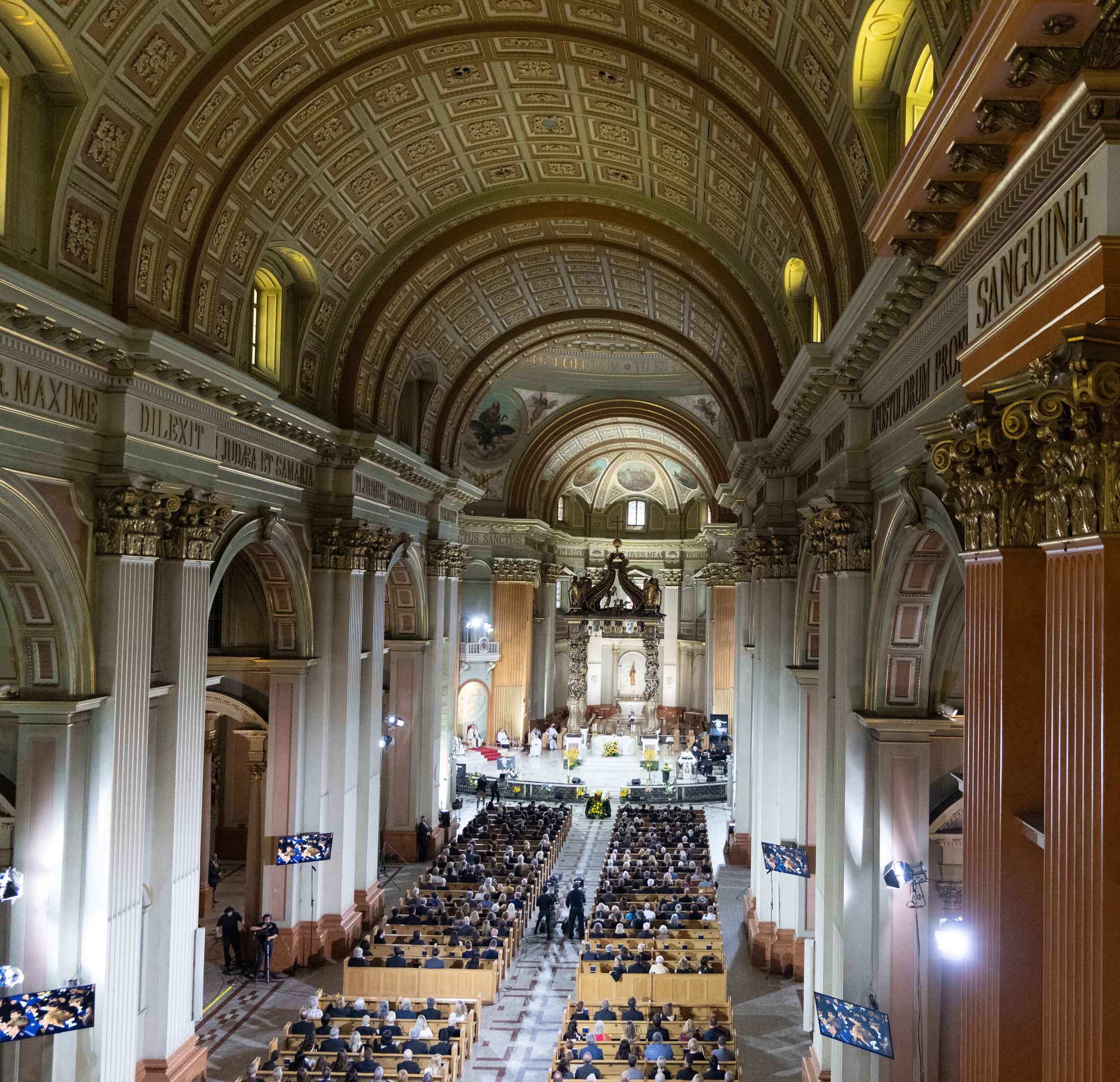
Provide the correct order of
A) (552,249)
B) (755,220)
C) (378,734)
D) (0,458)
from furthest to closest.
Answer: (552,249), (378,734), (755,220), (0,458)

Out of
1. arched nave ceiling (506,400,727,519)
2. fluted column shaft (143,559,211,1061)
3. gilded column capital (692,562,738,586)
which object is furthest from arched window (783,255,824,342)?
gilded column capital (692,562,738,586)

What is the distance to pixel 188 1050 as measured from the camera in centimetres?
1302

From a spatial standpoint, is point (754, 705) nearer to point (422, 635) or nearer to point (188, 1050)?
point (422, 635)

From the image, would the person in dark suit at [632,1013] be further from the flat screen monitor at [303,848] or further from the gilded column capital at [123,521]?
the gilded column capital at [123,521]

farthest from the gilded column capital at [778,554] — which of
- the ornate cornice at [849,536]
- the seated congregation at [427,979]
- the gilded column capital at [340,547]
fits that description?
the seated congregation at [427,979]

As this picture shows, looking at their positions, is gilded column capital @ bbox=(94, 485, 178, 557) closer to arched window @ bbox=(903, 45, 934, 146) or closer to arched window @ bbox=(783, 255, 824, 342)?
arched window @ bbox=(903, 45, 934, 146)

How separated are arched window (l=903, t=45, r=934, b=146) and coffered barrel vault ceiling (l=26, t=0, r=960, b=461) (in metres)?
0.84

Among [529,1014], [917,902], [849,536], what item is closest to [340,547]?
[529,1014]

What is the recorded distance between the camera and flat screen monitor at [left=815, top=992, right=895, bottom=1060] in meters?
10.0

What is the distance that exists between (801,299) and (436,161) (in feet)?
23.2

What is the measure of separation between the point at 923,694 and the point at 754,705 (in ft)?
35.1

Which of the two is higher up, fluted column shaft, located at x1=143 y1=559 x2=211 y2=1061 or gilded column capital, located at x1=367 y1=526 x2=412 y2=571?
gilded column capital, located at x1=367 y1=526 x2=412 y2=571

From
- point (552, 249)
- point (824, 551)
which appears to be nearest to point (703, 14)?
point (824, 551)

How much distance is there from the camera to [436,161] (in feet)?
59.8
